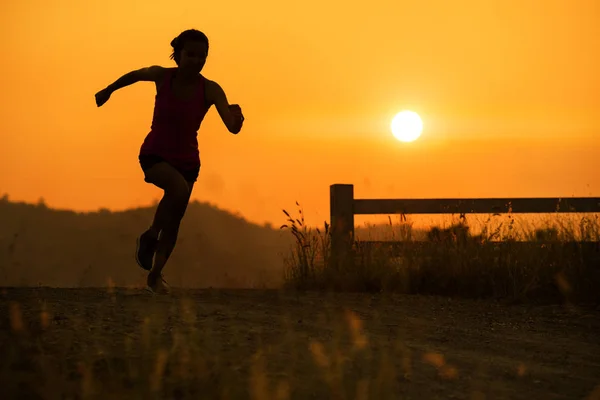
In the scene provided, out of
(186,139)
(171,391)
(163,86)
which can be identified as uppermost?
(163,86)

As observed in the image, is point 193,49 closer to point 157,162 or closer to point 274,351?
point 157,162

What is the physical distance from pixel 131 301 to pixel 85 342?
1.85 meters

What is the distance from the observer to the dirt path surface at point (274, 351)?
3486mm

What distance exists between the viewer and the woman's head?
19.9 ft

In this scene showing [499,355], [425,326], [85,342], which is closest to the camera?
[85,342]

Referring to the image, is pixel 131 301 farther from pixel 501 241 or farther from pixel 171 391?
pixel 501 241

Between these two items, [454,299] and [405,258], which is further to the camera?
[405,258]

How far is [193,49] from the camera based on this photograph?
19.9 feet

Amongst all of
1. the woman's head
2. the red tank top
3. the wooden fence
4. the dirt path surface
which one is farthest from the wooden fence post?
the woman's head

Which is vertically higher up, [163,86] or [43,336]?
[163,86]

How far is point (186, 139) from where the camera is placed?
622 centimetres

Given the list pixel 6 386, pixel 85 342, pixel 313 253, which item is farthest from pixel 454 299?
pixel 6 386

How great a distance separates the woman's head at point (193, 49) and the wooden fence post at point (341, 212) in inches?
139

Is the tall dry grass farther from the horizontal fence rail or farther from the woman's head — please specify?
the woman's head
